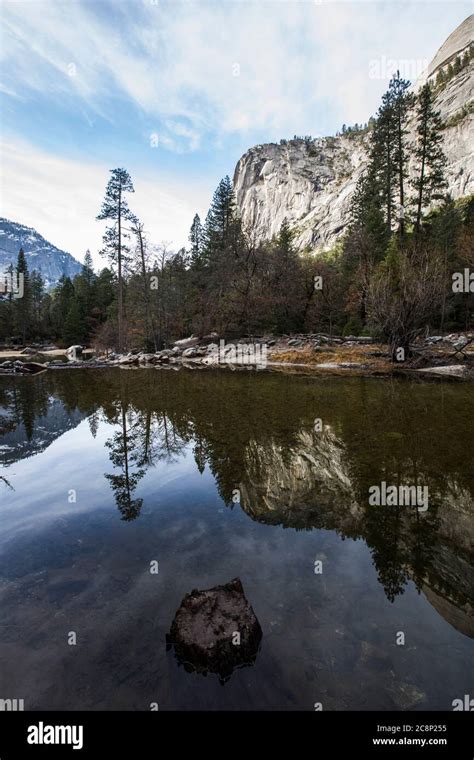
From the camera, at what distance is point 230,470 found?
7.19m

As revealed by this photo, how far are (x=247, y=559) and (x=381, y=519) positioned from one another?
223cm

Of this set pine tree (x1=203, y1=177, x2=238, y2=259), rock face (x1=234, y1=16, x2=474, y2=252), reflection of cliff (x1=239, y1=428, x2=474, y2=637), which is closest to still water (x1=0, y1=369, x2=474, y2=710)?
reflection of cliff (x1=239, y1=428, x2=474, y2=637)

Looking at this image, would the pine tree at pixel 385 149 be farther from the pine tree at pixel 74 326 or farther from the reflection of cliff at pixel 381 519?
the pine tree at pixel 74 326

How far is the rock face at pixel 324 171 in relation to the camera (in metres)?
64.4

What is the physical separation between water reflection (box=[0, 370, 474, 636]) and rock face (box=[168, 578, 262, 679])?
1.70 metres

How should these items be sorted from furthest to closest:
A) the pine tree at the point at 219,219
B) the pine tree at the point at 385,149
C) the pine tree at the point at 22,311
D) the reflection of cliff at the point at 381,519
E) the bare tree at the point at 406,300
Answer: the pine tree at the point at 22,311
the pine tree at the point at 219,219
the pine tree at the point at 385,149
the bare tree at the point at 406,300
the reflection of cliff at the point at 381,519

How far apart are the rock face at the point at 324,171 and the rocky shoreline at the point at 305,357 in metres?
24.8

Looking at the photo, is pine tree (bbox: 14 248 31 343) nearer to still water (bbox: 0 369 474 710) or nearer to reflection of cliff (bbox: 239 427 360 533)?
still water (bbox: 0 369 474 710)

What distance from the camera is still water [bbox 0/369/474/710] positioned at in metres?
2.83

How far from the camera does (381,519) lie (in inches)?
210

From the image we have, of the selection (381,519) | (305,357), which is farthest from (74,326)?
(381,519)

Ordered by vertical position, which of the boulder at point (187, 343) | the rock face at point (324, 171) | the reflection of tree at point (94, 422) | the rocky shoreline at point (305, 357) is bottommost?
the reflection of tree at point (94, 422)

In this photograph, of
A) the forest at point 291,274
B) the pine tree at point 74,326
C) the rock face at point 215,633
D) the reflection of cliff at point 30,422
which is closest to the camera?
the rock face at point 215,633

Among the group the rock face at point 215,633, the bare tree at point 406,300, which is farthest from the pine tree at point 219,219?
the rock face at point 215,633
